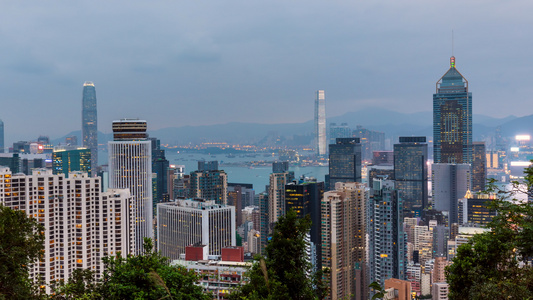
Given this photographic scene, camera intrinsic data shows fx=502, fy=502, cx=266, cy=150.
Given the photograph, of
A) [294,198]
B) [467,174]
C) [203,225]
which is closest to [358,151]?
[467,174]

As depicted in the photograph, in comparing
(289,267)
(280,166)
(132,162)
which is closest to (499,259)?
(289,267)

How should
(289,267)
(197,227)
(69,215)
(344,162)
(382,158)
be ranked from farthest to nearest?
(382,158) < (344,162) < (197,227) < (69,215) < (289,267)

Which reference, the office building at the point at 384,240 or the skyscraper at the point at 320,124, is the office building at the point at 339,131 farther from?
the office building at the point at 384,240

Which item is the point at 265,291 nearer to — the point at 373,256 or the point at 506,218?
the point at 506,218

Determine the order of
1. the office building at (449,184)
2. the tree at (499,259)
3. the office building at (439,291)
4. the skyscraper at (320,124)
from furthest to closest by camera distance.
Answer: the skyscraper at (320,124) < the office building at (449,184) < the office building at (439,291) < the tree at (499,259)

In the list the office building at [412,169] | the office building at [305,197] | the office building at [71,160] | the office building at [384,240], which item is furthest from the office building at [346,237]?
the office building at [71,160]

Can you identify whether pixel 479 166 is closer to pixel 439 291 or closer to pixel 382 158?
pixel 382 158
